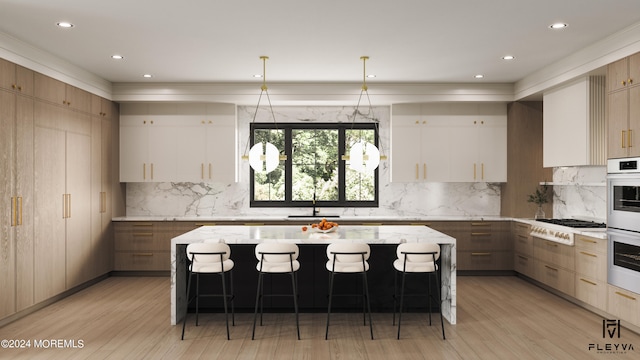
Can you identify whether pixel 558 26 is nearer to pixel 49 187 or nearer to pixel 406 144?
pixel 406 144

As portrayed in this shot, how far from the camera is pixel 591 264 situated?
4918mm

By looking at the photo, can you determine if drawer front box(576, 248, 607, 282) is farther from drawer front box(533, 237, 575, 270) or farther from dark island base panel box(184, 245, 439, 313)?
dark island base panel box(184, 245, 439, 313)

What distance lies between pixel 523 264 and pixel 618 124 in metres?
2.61

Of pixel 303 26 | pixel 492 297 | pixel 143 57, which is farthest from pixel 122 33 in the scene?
pixel 492 297

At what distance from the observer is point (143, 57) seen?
544 cm

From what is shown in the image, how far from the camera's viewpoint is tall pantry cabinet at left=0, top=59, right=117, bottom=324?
15.1 feet

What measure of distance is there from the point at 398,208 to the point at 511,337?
3517 millimetres

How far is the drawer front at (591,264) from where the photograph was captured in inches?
186

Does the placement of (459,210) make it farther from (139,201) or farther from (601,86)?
(139,201)

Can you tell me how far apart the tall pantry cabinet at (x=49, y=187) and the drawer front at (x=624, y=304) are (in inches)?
231

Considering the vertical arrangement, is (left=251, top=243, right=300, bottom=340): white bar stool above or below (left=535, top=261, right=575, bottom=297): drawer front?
above

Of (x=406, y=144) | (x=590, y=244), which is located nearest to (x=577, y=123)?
(x=590, y=244)

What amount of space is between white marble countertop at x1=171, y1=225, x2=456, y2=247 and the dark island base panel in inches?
7.1

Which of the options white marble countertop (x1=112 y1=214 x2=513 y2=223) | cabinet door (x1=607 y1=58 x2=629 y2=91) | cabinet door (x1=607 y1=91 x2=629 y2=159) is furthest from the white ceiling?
white marble countertop (x1=112 y1=214 x2=513 y2=223)
